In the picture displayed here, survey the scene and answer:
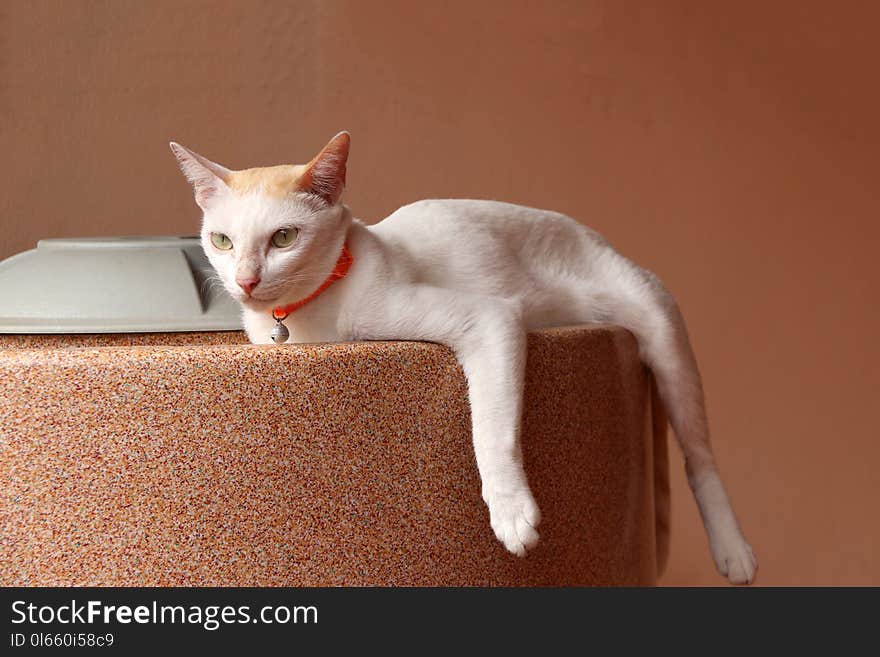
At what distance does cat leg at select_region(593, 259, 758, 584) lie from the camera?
1477 mm

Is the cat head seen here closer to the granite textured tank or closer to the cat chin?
the cat chin

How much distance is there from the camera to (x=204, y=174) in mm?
1209

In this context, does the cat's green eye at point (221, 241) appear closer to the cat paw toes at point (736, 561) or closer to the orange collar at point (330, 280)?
the orange collar at point (330, 280)

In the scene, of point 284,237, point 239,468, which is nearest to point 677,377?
point 284,237

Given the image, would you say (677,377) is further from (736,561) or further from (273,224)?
(273,224)

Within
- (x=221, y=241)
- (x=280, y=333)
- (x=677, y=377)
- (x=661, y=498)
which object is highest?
(x=221, y=241)

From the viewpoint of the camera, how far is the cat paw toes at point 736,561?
1440mm

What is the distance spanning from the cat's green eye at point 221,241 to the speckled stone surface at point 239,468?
20cm

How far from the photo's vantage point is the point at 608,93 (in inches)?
109

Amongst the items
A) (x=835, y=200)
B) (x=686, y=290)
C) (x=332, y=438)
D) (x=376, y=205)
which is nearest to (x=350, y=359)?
(x=332, y=438)

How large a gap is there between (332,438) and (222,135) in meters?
1.79

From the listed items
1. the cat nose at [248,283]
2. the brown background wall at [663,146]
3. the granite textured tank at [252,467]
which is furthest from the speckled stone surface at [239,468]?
the brown background wall at [663,146]

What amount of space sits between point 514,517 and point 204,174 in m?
0.52

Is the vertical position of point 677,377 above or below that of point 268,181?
below
